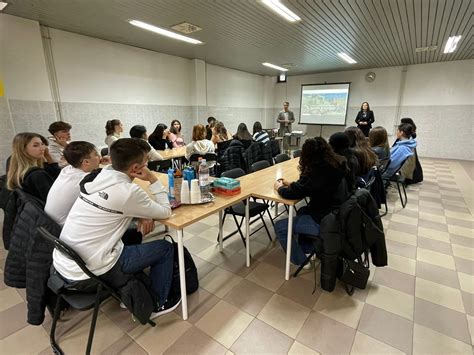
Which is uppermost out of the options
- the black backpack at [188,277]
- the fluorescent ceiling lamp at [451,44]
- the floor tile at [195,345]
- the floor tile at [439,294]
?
the fluorescent ceiling lamp at [451,44]

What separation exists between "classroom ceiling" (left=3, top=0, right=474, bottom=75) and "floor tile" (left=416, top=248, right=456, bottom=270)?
3.24 meters

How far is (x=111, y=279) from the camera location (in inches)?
57.3

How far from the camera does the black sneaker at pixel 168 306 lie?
A: 1.83 meters

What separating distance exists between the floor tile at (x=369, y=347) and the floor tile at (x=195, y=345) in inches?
33.3

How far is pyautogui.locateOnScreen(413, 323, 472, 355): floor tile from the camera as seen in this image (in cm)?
156

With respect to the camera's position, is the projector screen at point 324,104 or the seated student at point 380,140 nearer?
the seated student at point 380,140

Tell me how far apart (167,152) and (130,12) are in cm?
219

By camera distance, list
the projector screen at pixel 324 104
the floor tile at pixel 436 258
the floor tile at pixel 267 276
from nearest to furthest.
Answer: the floor tile at pixel 267 276 < the floor tile at pixel 436 258 < the projector screen at pixel 324 104

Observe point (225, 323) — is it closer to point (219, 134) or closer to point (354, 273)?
point (354, 273)

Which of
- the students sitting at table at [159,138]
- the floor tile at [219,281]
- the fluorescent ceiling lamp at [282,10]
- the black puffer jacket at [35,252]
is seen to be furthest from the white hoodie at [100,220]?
the students sitting at table at [159,138]

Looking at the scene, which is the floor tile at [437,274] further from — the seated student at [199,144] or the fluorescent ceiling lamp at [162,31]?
the fluorescent ceiling lamp at [162,31]

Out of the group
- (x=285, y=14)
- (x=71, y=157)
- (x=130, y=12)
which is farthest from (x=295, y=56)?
(x=71, y=157)

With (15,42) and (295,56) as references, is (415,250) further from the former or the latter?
(15,42)

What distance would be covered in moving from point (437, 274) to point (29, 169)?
11.9 ft
